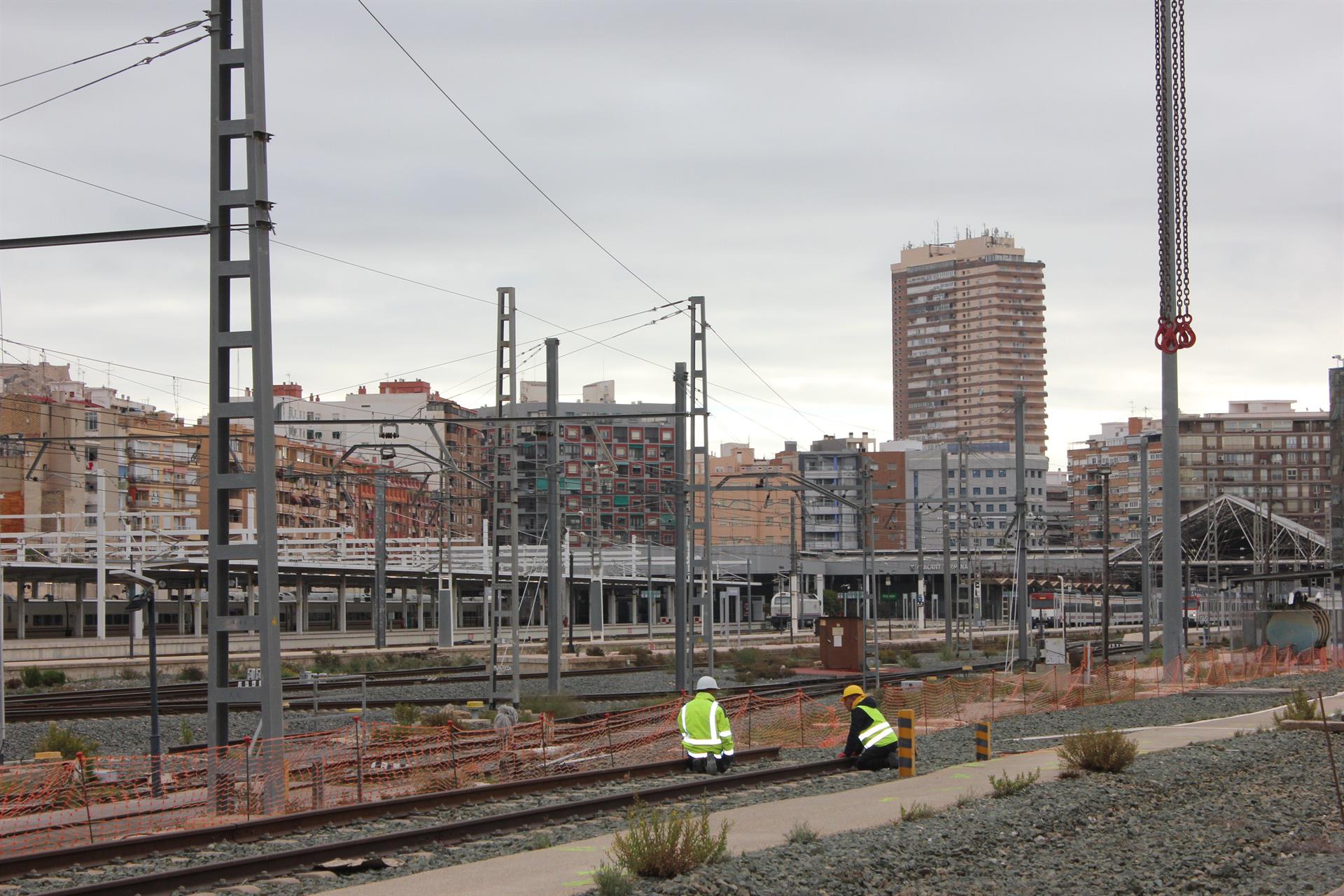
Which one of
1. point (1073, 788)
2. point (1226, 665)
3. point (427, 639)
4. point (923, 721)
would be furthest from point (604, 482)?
point (1073, 788)

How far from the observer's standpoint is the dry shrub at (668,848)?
11531 millimetres

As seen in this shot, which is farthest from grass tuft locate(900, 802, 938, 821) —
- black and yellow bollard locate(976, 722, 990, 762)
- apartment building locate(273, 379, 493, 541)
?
apartment building locate(273, 379, 493, 541)

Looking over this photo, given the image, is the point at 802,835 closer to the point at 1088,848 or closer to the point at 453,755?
the point at 1088,848

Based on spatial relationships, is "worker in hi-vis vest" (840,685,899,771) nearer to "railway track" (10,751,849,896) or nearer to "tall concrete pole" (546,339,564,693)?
"railway track" (10,751,849,896)

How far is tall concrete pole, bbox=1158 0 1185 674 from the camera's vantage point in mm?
39438

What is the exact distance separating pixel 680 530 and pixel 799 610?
218 ft

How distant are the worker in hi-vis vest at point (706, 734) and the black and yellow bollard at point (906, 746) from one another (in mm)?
2385

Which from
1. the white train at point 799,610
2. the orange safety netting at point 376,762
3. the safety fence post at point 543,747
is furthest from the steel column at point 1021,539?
the white train at point 799,610

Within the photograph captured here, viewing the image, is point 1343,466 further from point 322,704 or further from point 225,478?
point 225,478

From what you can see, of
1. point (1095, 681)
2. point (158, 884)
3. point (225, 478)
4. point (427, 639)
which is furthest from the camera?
point (427, 639)

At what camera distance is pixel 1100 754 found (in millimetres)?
18391

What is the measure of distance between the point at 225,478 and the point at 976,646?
5811 centimetres

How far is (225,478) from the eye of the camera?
1573 cm

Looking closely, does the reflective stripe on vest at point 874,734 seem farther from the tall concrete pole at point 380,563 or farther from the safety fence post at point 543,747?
the tall concrete pole at point 380,563
